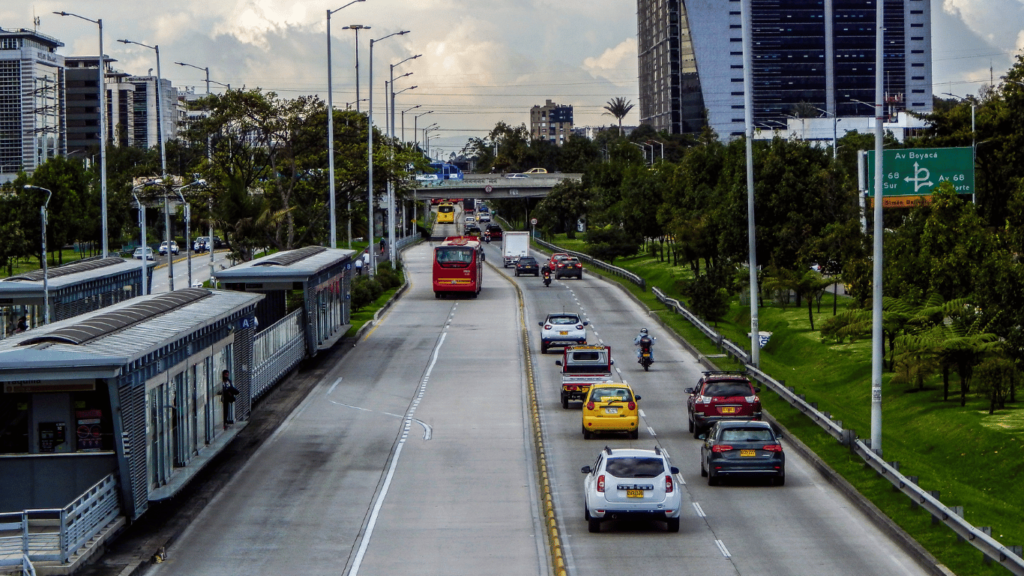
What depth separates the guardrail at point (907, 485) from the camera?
1845 centimetres

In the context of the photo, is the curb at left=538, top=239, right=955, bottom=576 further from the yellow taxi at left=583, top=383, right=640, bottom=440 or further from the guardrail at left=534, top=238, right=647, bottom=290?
the guardrail at left=534, top=238, right=647, bottom=290

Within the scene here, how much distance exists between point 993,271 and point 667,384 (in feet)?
41.9

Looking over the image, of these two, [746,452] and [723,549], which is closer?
[723,549]

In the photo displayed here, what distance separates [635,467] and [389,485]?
6954 mm

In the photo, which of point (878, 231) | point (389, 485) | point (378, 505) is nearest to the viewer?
point (378, 505)

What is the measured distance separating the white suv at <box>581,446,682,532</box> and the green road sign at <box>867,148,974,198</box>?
30491 mm

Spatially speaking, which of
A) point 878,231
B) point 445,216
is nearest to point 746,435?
point 878,231

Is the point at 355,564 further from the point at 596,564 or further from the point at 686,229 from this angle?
the point at 686,229

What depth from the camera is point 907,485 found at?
23.8m

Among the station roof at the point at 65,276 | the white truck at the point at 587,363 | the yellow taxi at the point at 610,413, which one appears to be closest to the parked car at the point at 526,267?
the station roof at the point at 65,276

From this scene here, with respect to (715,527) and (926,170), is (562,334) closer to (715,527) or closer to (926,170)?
(926,170)

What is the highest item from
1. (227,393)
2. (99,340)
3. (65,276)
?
(65,276)

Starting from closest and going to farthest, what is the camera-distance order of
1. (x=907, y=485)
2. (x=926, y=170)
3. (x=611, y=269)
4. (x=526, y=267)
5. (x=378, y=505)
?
(x=907, y=485), (x=378, y=505), (x=926, y=170), (x=611, y=269), (x=526, y=267)

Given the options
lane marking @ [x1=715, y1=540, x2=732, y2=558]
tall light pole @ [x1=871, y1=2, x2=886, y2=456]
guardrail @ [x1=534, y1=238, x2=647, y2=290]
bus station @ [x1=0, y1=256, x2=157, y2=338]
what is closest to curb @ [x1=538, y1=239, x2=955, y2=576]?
tall light pole @ [x1=871, y1=2, x2=886, y2=456]
